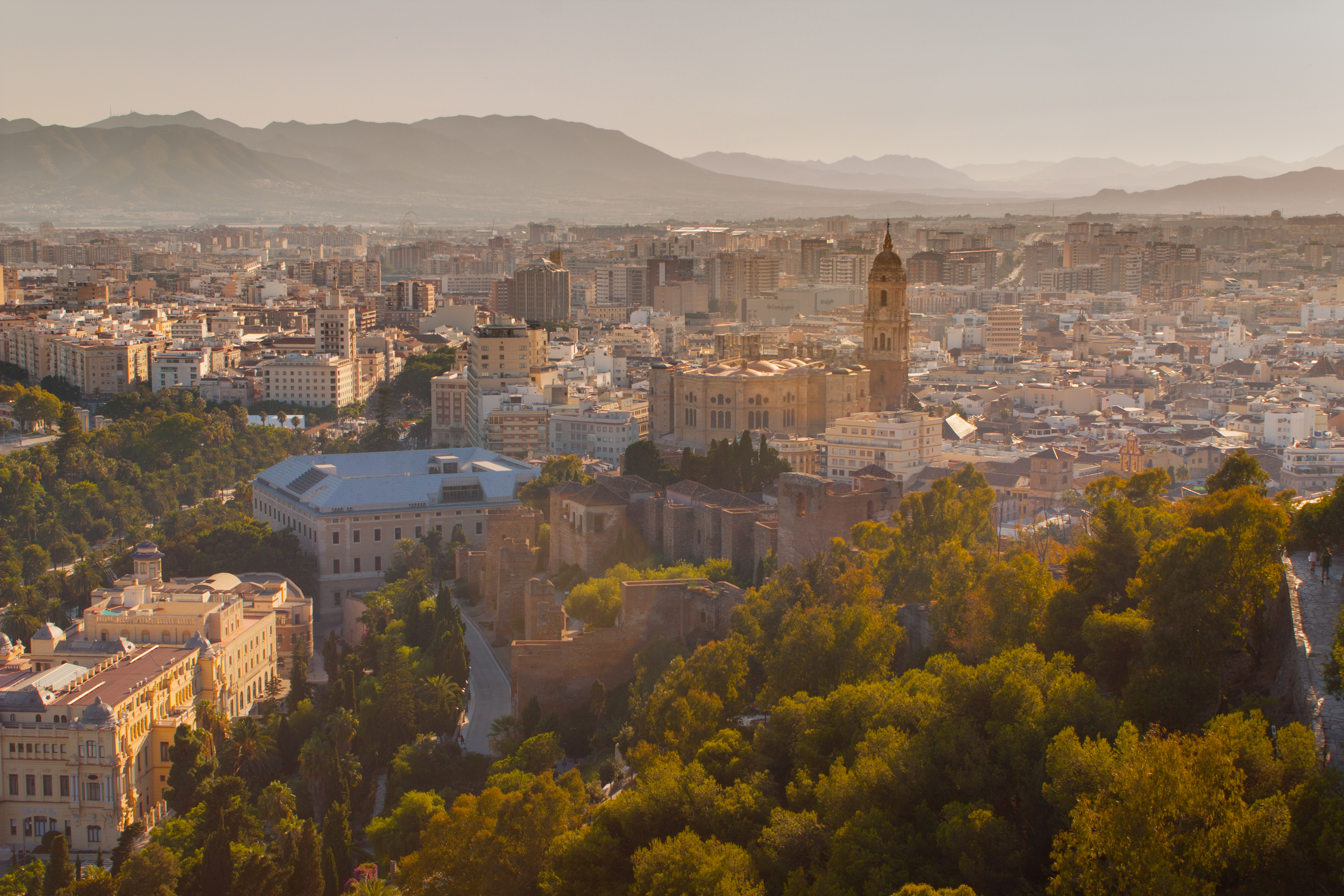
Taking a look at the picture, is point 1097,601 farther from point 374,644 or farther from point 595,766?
point 374,644

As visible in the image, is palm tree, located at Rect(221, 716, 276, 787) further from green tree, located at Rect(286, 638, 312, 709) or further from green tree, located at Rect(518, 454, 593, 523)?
green tree, located at Rect(518, 454, 593, 523)

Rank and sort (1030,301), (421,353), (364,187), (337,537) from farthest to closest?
(364,187), (1030,301), (421,353), (337,537)

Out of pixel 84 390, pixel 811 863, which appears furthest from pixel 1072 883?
pixel 84 390

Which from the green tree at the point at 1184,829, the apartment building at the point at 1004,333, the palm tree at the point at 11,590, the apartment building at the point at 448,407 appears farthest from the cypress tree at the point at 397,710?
the apartment building at the point at 1004,333

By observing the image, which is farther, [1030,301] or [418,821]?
[1030,301]

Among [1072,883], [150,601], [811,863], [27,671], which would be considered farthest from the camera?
[150,601]

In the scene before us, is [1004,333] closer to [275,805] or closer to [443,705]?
[443,705]
